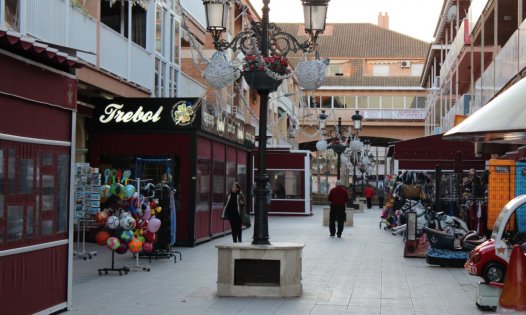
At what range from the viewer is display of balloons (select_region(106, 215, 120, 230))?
14.8 meters

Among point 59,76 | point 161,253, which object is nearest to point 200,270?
point 161,253

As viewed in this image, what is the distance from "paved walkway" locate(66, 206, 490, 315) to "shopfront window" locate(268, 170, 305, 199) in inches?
833

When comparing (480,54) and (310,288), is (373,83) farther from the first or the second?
(310,288)

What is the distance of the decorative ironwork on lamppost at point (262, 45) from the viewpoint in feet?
42.1

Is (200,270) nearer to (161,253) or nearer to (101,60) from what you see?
(161,253)

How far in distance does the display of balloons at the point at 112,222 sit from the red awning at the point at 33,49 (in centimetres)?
456

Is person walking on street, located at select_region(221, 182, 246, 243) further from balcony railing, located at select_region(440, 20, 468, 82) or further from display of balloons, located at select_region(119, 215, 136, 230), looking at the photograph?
balcony railing, located at select_region(440, 20, 468, 82)

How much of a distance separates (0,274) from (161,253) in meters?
8.59

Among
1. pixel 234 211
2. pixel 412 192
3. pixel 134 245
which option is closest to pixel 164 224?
pixel 134 245

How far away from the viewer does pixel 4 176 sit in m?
9.41

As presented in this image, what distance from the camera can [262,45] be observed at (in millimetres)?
13016

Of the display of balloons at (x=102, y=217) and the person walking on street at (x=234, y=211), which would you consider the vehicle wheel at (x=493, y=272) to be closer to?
the display of balloons at (x=102, y=217)

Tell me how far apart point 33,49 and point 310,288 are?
6200 mm

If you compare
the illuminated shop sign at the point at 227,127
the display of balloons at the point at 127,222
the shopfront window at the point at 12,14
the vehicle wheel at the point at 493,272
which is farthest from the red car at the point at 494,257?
the illuminated shop sign at the point at 227,127
